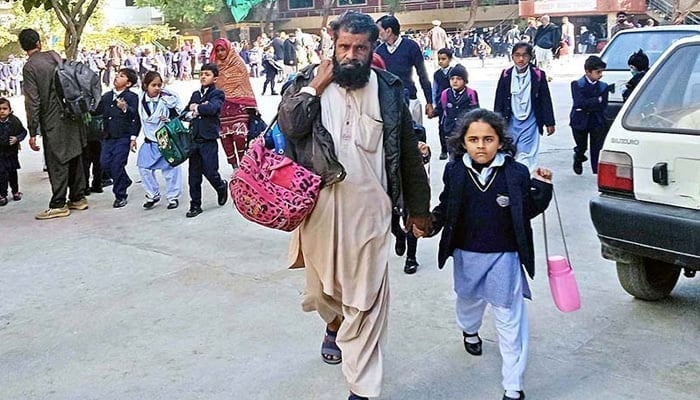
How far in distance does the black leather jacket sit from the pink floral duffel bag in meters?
0.08

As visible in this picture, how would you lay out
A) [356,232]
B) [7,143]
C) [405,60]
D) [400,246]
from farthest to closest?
1. [7,143]
2. [405,60]
3. [400,246]
4. [356,232]

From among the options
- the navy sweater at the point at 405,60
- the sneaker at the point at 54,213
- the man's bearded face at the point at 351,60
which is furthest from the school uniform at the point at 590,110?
the man's bearded face at the point at 351,60

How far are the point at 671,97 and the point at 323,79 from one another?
2.14 meters

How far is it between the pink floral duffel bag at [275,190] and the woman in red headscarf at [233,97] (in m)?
5.44

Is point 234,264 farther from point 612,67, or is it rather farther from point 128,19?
point 128,19

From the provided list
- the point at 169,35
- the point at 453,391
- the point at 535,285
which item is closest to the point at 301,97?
the point at 453,391

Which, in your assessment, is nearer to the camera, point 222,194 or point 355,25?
point 355,25

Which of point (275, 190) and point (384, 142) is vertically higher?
point (384, 142)

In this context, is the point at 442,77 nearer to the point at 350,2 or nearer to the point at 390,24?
the point at 390,24

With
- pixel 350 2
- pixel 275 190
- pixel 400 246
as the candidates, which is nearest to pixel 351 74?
pixel 275 190

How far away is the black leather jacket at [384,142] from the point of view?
3309 millimetres

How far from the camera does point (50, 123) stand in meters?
7.59

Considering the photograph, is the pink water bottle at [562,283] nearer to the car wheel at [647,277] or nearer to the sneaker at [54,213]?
the car wheel at [647,277]

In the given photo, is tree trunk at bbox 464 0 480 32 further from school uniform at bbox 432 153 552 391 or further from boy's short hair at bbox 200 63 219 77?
school uniform at bbox 432 153 552 391
